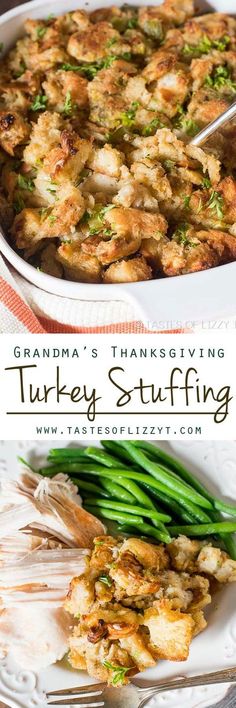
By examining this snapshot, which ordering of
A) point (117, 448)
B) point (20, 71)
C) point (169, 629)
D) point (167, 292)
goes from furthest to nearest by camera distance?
1. point (117, 448)
2. point (20, 71)
3. point (169, 629)
4. point (167, 292)

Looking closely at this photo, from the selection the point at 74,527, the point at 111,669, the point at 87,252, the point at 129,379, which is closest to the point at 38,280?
the point at 87,252

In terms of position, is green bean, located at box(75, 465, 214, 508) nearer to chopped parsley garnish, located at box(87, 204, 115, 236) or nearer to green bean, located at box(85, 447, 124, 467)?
green bean, located at box(85, 447, 124, 467)

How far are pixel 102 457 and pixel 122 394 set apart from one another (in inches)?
6.2

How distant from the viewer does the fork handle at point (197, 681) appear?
1154mm

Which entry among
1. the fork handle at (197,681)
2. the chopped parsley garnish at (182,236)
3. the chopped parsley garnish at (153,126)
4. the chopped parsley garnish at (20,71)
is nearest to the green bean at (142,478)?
the fork handle at (197,681)

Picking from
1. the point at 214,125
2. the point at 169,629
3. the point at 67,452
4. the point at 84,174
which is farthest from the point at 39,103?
the point at 169,629

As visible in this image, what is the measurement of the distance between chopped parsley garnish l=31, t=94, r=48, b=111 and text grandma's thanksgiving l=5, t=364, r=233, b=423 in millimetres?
361

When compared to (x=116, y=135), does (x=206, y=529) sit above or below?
below

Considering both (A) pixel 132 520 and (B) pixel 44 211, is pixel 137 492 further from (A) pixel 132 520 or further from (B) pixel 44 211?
(B) pixel 44 211

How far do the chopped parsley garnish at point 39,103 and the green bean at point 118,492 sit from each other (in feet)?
1.88

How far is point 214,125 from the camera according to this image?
109 cm

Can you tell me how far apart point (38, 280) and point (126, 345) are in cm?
17

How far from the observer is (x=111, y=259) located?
101 cm

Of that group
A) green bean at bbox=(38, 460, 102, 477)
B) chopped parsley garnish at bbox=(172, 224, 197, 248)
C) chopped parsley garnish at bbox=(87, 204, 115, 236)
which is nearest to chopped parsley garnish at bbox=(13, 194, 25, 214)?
chopped parsley garnish at bbox=(87, 204, 115, 236)
